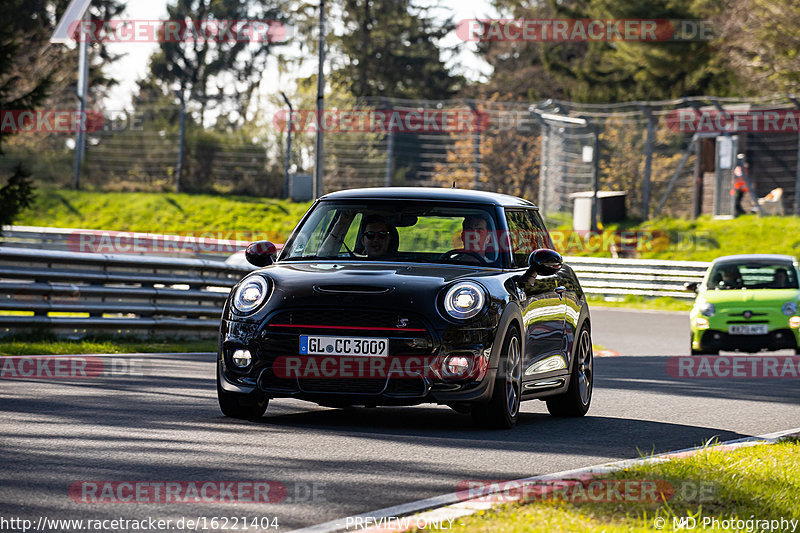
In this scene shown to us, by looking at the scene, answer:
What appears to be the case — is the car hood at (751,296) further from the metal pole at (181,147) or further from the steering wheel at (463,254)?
the metal pole at (181,147)

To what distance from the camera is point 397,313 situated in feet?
28.7

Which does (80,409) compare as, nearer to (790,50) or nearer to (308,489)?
(308,489)

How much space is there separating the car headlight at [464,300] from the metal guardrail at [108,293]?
7.50 metres

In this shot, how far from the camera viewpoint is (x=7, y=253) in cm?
1525

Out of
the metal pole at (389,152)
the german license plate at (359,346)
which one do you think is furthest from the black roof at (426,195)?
the metal pole at (389,152)

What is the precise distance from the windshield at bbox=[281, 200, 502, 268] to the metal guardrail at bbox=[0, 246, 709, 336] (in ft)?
19.7

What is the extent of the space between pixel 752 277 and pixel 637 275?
535 inches

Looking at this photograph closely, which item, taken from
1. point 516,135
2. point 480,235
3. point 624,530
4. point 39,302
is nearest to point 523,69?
point 516,135

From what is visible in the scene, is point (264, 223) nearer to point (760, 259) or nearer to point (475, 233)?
point (760, 259)

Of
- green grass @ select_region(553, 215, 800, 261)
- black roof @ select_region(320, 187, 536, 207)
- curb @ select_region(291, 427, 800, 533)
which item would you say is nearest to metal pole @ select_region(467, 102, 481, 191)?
green grass @ select_region(553, 215, 800, 261)

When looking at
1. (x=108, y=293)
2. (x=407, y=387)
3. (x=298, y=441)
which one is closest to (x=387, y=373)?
(x=407, y=387)

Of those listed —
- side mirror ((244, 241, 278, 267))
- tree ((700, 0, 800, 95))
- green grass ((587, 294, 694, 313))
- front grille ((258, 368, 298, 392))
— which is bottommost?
green grass ((587, 294, 694, 313))

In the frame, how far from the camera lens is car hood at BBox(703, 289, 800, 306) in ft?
62.4

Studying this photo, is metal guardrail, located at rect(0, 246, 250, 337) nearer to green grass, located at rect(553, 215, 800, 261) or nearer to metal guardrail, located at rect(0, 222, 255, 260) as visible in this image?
metal guardrail, located at rect(0, 222, 255, 260)
